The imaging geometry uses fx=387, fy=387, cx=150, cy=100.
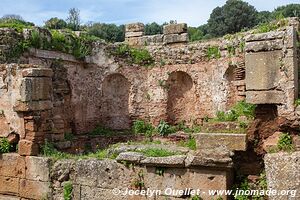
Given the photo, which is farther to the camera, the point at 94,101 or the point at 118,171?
the point at 94,101

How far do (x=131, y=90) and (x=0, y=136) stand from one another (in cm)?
809

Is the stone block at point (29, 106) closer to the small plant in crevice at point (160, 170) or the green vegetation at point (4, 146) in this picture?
the green vegetation at point (4, 146)

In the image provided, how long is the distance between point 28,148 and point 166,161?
10.8 feet

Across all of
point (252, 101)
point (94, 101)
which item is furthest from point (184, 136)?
point (252, 101)

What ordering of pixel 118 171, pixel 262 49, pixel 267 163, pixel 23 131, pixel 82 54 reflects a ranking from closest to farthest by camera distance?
pixel 267 163
pixel 262 49
pixel 118 171
pixel 23 131
pixel 82 54

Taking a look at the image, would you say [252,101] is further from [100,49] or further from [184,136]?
[100,49]

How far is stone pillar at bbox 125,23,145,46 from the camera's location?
1779 cm

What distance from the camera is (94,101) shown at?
1611 cm

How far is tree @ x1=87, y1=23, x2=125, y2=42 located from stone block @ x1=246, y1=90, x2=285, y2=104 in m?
35.7

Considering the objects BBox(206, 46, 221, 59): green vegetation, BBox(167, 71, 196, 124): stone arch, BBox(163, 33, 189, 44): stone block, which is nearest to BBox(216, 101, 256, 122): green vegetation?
BBox(206, 46, 221, 59): green vegetation

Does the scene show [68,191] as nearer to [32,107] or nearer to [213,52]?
[32,107]

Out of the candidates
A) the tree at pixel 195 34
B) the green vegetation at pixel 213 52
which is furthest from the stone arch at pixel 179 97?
the tree at pixel 195 34

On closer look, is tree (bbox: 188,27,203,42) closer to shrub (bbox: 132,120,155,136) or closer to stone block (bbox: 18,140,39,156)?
shrub (bbox: 132,120,155,136)

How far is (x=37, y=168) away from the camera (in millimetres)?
7785
